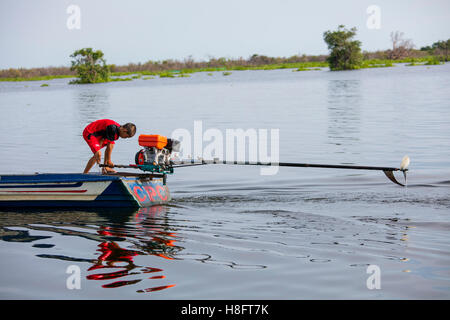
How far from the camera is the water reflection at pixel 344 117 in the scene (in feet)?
71.3

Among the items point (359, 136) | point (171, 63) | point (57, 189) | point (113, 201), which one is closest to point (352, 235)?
point (113, 201)

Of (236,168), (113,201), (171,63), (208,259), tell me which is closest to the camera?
(208,259)

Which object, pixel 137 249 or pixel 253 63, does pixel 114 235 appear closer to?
pixel 137 249

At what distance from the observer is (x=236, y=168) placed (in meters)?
16.8

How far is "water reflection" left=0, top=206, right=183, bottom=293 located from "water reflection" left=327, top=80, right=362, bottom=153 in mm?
9797

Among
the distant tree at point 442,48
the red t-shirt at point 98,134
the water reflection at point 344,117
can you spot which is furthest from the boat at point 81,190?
the distant tree at point 442,48

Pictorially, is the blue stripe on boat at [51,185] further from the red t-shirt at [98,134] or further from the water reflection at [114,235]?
the red t-shirt at [98,134]

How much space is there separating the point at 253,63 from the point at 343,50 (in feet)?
107

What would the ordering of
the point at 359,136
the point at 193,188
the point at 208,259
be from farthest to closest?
the point at 359,136 → the point at 193,188 → the point at 208,259

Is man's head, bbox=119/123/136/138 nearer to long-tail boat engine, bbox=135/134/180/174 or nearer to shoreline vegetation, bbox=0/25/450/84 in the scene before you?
long-tail boat engine, bbox=135/134/180/174

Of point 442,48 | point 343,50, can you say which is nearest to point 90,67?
point 343,50

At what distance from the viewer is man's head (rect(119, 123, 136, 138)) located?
11.5 meters
